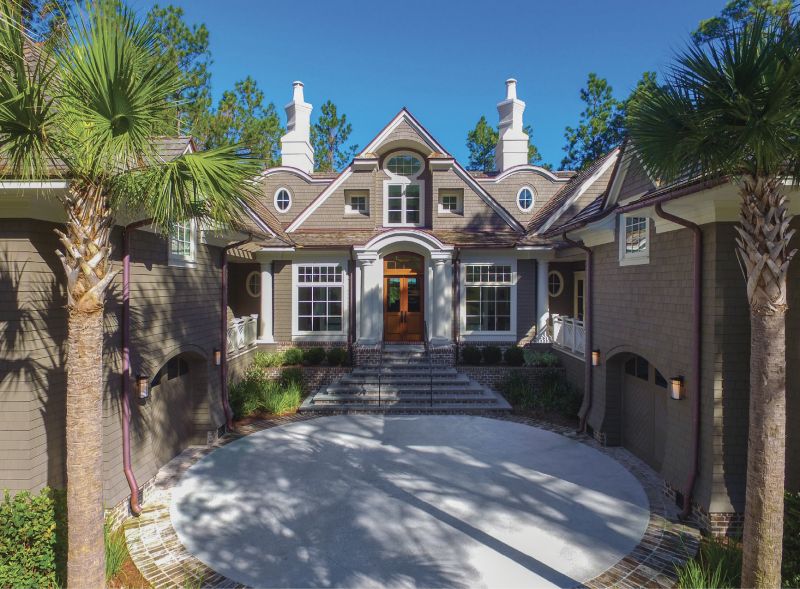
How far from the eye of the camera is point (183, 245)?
8.54m

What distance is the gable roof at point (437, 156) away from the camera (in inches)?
585

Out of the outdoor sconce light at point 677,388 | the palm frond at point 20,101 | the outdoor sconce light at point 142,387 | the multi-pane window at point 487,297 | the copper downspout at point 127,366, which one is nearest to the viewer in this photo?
the palm frond at point 20,101

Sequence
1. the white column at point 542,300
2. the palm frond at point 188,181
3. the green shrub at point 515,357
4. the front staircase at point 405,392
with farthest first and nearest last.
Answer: the white column at point 542,300
the green shrub at point 515,357
the front staircase at point 405,392
the palm frond at point 188,181

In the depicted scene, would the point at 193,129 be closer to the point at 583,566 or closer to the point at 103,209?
the point at 103,209

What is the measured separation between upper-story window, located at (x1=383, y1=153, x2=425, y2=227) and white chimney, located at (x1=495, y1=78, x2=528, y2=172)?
12.8 ft

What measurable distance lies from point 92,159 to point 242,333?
10.0 m

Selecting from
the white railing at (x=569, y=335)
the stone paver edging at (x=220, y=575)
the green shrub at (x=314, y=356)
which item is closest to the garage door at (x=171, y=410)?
the stone paver edging at (x=220, y=575)

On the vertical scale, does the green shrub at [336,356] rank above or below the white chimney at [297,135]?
below

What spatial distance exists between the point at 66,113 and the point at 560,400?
36.5ft

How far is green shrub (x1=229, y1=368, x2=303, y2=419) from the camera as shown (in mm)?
10812

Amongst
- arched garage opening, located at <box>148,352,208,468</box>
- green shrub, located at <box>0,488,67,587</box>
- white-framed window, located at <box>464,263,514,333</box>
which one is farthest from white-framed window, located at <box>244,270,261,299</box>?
green shrub, located at <box>0,488,67,587</box>

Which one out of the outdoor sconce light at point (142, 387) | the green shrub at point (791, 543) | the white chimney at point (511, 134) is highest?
the white chimney at point (511, 134)

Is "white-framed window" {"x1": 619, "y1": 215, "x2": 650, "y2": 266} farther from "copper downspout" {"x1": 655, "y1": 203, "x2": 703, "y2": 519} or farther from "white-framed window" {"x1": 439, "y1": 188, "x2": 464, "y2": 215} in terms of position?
"white-framed window" {"x1": 439, "y1": 188, "x2": 464, "y2": 215}

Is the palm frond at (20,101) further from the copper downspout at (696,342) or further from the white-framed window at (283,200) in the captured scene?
the white-framed window at (283,200)
